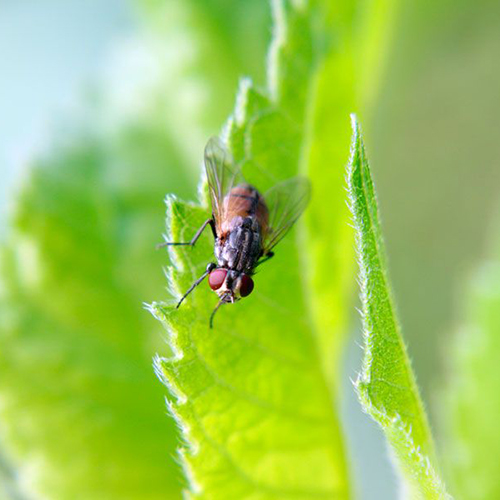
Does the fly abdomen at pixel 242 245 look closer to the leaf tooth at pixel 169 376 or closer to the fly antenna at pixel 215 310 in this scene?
the fly antenna at pixel 215 310

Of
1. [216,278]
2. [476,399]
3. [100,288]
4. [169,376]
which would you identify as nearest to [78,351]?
[100,288]

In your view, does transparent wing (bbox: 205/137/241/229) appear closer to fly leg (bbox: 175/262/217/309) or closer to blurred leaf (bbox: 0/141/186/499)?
blurred leaf (bbox: 0/141/186/499)

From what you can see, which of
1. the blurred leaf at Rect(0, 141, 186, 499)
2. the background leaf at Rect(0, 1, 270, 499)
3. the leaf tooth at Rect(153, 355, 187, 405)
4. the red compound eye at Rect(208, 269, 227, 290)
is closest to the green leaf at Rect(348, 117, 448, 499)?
the leaf tooth at Rect(153, 355, 187, 405)

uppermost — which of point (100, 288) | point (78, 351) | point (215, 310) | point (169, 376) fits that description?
point (100, 288)

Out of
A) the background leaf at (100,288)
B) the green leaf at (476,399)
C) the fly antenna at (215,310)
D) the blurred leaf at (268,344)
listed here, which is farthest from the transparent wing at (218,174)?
the green leaf at (476,399)

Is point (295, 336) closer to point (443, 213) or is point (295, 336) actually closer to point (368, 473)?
point (368, 473)

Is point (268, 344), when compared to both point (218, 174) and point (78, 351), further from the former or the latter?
point (218, 174)
